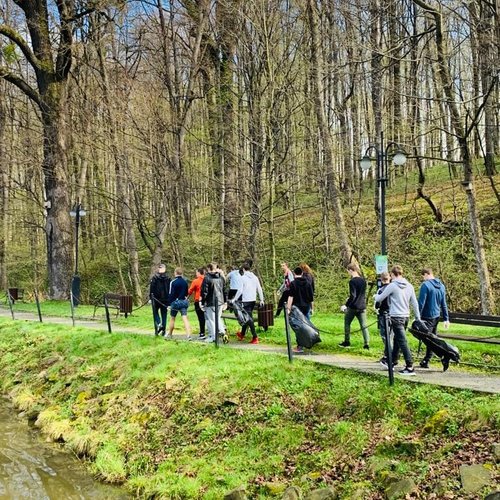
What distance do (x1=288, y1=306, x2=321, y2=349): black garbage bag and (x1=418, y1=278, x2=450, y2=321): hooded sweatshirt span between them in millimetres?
2374

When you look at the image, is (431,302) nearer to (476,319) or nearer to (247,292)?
Answer: (476,319)

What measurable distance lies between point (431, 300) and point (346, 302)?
100 inches

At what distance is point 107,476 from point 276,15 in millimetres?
17221

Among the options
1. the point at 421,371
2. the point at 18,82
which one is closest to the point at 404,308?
the point at 421,371

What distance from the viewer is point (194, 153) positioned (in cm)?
2870

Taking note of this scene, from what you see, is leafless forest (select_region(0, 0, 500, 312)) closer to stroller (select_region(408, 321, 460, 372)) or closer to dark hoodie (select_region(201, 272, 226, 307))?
dark hoodie (select_region(201, 272, 226, 307))

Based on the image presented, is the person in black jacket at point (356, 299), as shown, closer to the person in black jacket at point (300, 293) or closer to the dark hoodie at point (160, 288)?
the person in black jacket at point (300, 293)

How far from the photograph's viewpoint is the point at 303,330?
1195 centimetres

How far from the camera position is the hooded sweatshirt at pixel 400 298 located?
964cm

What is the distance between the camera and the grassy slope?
711cm

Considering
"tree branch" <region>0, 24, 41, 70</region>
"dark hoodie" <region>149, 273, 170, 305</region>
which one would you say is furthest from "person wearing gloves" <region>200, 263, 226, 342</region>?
"tree branch" <region>0, 24, 41, 70</region>

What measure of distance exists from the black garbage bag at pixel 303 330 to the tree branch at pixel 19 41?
66.4ft

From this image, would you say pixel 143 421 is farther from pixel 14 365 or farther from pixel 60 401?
pixel 14 365

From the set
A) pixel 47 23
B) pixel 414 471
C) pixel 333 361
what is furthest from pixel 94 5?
pixel 414 471
